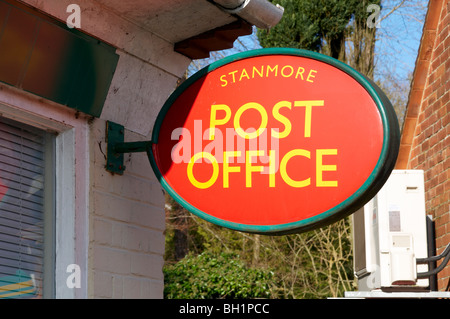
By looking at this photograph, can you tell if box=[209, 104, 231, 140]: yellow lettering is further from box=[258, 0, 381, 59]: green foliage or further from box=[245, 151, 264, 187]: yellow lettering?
box=[258, 0, 381, 59]: green foliage

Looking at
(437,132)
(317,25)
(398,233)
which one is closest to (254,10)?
(398,233)

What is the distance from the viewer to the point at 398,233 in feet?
22.9

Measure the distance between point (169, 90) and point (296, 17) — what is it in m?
11.7

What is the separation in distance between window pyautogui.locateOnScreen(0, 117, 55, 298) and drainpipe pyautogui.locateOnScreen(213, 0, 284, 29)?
45.3 inches

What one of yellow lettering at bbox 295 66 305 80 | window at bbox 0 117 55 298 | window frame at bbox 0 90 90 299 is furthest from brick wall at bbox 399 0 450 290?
window at bbox 0 117 55 298

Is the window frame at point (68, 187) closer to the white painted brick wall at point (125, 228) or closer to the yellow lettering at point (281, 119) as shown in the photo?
the white painted brick wall at point (125, 228)

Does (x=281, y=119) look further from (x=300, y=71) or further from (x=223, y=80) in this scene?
(x=223, y=80)

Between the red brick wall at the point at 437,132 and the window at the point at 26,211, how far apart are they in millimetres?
3962

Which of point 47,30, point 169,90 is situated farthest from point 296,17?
point 47,30

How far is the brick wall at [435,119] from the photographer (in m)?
7.07

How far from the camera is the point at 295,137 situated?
12.3ft

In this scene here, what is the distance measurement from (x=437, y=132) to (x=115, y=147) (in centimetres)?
392

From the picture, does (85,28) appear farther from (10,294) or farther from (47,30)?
(10,294)
